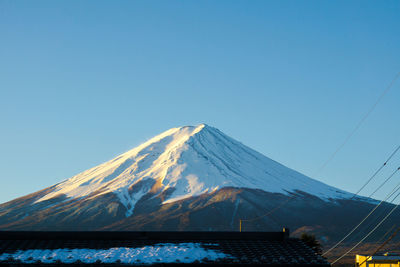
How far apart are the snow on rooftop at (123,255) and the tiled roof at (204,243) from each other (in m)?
0.27

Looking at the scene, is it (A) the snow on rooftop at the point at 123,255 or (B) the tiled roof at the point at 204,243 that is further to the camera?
(B) the tiled roof at the point at 204,243

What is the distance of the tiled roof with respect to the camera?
26.8 meters

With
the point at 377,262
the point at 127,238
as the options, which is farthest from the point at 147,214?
the point at 127,238

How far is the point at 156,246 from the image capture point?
28188mm

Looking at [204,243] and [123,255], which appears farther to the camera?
[204,243]

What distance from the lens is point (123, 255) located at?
26812mm

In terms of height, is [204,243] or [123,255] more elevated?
[123,255]

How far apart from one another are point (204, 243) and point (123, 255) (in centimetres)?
448

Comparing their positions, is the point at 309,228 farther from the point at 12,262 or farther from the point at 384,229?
the point at 12,262

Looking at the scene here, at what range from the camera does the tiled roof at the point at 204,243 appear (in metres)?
26.8

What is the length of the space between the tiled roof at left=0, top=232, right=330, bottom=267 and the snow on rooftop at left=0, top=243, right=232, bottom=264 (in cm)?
27

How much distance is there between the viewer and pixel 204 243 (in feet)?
95.4

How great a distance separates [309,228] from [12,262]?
536 ft

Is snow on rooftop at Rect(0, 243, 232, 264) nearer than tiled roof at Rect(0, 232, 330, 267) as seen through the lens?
Yes
